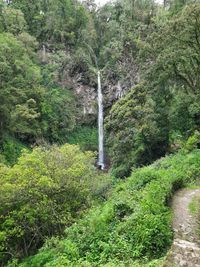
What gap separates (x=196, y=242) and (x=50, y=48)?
47.6 metres

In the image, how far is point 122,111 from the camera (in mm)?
26172

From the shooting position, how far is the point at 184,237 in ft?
29.6

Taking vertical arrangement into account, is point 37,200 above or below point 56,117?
below

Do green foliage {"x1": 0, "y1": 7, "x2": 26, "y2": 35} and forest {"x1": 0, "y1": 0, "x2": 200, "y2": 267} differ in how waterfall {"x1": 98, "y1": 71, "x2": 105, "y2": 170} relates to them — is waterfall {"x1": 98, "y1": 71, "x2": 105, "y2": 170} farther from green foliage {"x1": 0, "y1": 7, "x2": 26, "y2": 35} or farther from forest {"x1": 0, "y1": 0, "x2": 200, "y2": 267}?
green foliage {"x1": 0, "y1": 7, "x2": 26, "y2": 35}

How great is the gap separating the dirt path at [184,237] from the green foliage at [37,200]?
4.45m

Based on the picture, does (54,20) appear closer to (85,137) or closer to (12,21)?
(12,21)

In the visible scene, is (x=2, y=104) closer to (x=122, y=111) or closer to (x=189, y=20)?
(x=122, y=111)

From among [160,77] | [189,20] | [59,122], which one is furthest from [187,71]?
[59,122]

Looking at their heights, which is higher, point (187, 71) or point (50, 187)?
point (187, 71)

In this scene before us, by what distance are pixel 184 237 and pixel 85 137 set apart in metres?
34.9

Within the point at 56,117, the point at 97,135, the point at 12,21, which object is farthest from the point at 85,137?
the point at 12,21

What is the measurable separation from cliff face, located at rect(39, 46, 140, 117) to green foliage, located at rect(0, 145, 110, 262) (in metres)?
31.3

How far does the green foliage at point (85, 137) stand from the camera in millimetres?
41875

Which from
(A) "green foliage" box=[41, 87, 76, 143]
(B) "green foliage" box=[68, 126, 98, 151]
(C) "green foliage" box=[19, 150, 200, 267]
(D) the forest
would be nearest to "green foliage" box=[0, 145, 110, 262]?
(D) the forest
